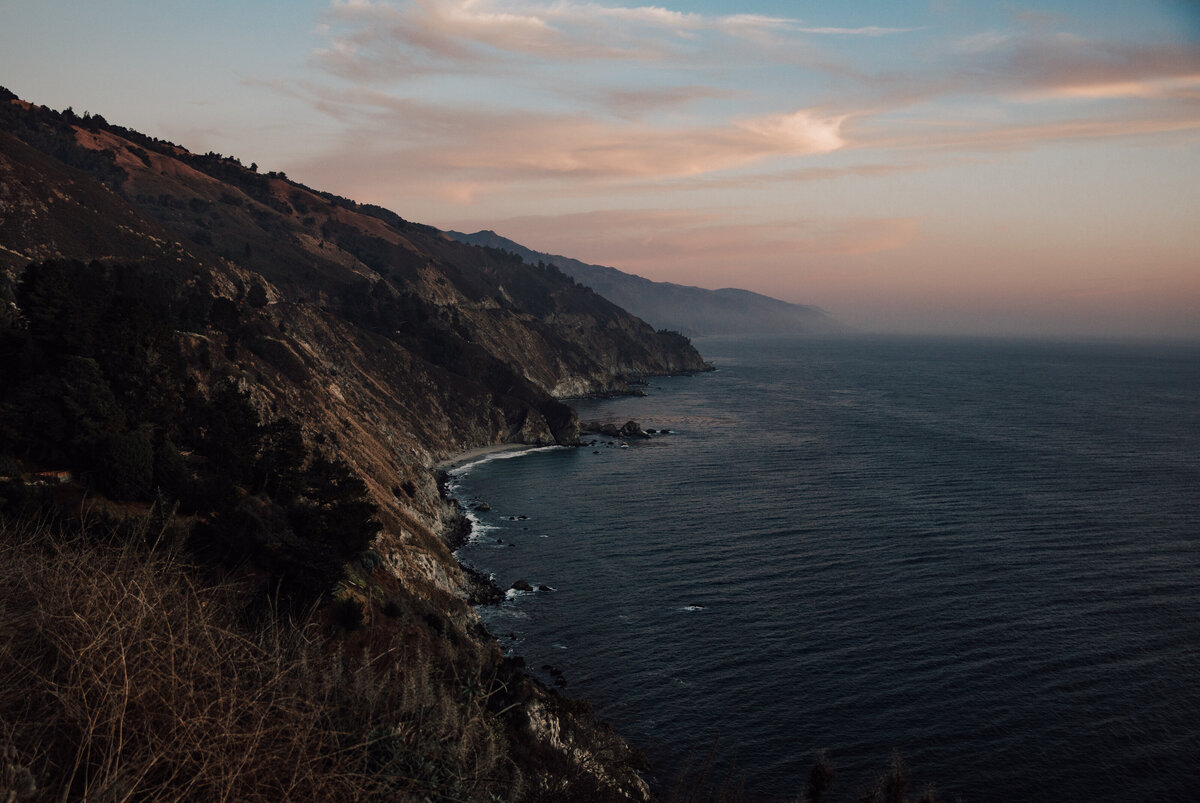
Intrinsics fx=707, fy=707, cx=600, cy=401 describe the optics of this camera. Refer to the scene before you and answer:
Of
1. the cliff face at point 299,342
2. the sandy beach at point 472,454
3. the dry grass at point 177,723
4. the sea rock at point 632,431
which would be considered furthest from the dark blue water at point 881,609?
the dry grass at point 177,723

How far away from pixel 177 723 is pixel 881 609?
5723cm

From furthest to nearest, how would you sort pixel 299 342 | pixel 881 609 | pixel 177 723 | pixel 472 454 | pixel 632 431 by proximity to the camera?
pixel 632 431 → pixel 472 454 → pixel 299 342 → pixel 881 609 → pixel 177 723

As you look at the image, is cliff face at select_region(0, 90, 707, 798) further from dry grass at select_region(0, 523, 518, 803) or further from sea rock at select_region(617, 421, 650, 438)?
sea rock at select_region(617, 421, 650, 438)

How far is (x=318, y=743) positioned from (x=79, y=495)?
117 ft

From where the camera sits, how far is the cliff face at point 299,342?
44.6 meters

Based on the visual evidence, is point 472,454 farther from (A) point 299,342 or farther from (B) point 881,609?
(B) point 881,609

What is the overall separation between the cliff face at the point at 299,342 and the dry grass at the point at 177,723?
4392mm

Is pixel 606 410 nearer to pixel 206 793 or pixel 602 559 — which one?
pixel 602 559

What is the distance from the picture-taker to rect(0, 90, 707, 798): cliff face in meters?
44.6

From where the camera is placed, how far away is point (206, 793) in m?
8.99

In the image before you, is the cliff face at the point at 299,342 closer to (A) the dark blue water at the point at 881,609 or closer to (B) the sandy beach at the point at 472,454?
(B) the sandy beach at the point at 472,454

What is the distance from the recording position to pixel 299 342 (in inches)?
4016

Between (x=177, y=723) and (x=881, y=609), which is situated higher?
(x=177, y=723)

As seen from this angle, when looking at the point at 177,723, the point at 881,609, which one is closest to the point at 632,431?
the point at 881,609
